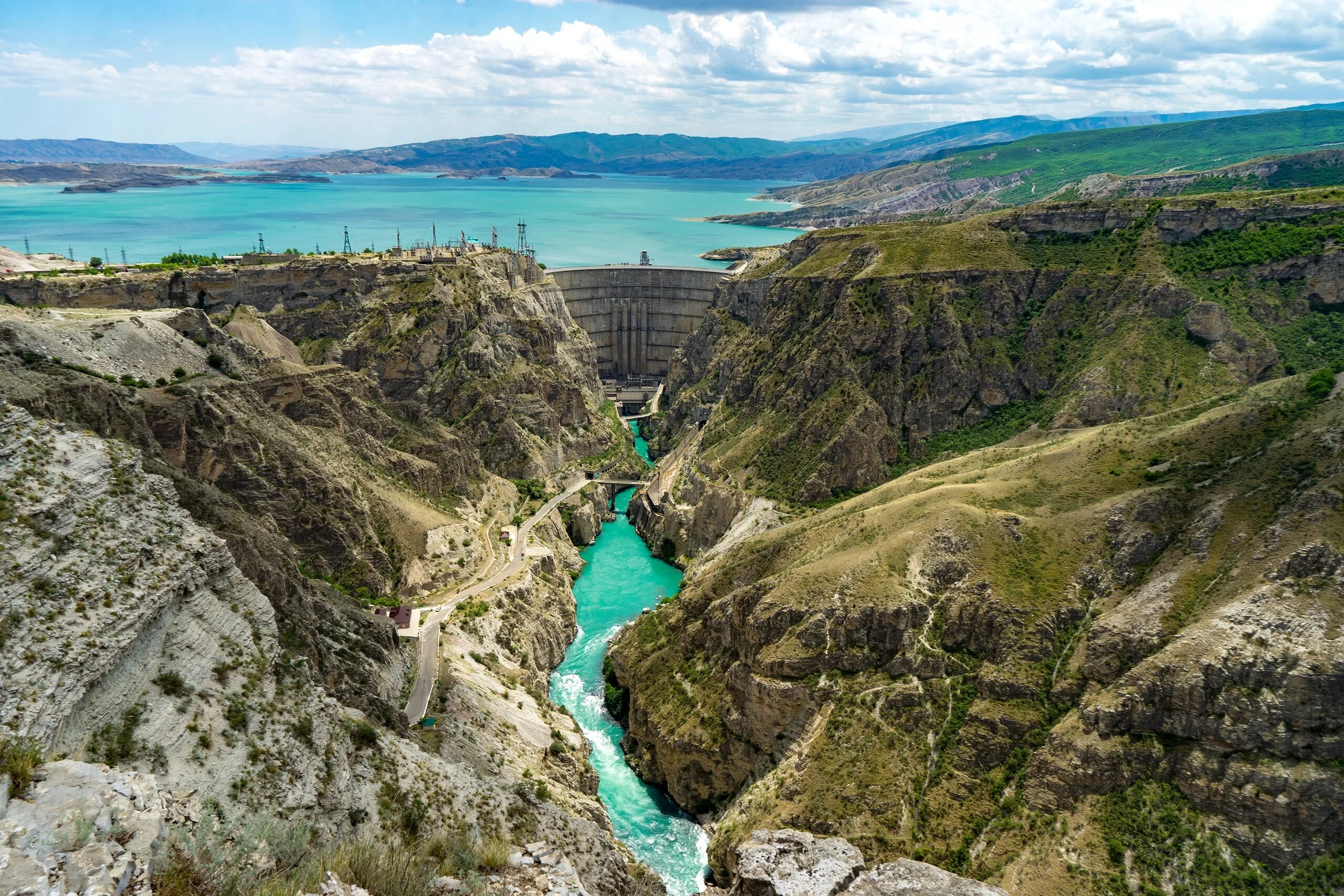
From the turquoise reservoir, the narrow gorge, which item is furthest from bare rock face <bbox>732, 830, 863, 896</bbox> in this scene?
the turquoise reservoir

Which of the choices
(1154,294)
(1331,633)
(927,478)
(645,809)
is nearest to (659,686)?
(645,809)

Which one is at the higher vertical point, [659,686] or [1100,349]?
[1100,349]

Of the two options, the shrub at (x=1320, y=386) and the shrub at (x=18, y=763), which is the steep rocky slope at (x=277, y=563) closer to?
the shrub at (x=18, y=763)

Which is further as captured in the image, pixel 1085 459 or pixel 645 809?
pixel 1085 459

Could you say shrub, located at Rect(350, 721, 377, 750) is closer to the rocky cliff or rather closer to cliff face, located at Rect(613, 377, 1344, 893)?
cliff face, located at Rect(613, 377, 1344, 893)

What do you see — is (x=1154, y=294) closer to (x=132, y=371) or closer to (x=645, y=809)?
(x=645, y=809)

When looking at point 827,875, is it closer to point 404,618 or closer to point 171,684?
point 171,684
